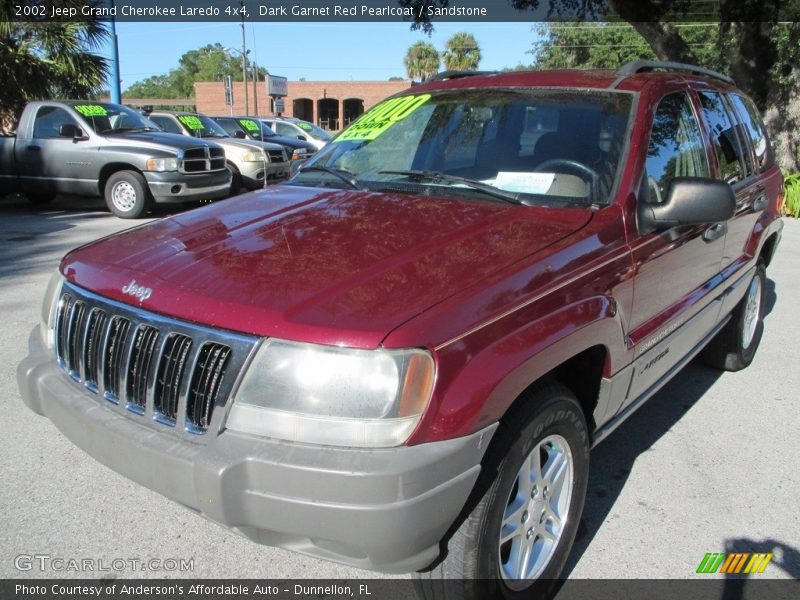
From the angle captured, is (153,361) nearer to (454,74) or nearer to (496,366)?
(496,366)

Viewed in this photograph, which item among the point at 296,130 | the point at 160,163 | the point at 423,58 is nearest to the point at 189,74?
the point at 423,58

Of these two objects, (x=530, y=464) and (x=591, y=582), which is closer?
(x=530, y=464)

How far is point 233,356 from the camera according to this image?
1.99 meters

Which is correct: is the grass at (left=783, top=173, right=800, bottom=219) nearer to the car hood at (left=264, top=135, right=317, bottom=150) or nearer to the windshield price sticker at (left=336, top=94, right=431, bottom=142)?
the car hood at (left=264, top=135, right=317, bottom=150)

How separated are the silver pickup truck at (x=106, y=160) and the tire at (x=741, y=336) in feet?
27.8

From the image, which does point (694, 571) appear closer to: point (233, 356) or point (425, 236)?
point (425, 236)

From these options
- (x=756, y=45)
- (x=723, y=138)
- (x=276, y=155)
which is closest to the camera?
(x=723, y=138)

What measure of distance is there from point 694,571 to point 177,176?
967 centimetres

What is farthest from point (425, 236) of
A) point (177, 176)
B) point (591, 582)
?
point (177, 176)

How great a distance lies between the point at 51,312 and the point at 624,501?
2648 mm

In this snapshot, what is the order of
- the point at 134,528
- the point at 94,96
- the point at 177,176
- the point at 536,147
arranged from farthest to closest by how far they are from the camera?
1. the point at 94,96
2. the point at 177,176
3. the point at 536,147
4. the point at 134,528

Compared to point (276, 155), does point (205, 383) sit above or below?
below

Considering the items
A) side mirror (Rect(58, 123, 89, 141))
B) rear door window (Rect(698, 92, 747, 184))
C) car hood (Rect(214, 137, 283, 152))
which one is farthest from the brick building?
rear door window (Rect(698, 92, 747, 184))

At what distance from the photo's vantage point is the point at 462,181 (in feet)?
10.0
